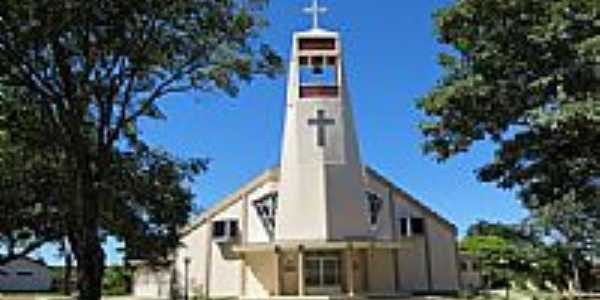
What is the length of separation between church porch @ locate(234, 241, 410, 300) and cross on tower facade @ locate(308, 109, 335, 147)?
16.6 feet

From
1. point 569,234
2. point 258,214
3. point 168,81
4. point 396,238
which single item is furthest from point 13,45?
point 569,234

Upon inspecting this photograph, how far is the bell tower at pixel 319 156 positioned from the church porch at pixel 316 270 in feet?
2.45

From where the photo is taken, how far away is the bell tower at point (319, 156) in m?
37.2

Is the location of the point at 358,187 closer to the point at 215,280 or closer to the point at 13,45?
the point at 215,280

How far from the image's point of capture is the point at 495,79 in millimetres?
18328

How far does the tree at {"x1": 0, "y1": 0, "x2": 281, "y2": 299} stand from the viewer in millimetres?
17469

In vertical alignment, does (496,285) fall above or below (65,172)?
below

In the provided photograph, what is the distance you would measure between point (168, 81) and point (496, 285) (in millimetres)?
42556

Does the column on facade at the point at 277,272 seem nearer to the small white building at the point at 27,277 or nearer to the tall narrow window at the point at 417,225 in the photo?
the tall narrow window at the point at 417,225

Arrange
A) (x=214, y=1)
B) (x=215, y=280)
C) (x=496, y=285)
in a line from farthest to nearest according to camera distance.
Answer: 1. (x=496, y=285)
2. (x=215, y=280)
3. (x=214, y=1)

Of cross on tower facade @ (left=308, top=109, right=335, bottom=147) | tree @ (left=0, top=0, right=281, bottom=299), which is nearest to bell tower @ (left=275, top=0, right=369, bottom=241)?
cross on tower facade @ (left=308, top=109, right=335, bottom=147)

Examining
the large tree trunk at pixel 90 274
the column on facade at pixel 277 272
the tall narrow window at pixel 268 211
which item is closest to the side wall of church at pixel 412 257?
the tall narrow window at pixel 268 211

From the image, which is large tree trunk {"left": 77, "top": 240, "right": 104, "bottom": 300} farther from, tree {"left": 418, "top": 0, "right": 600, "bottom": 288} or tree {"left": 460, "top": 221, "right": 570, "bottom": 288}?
tree {"left": 460, "top": 221, "right": 570, "bottom": 288}

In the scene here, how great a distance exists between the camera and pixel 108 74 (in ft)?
62.5
